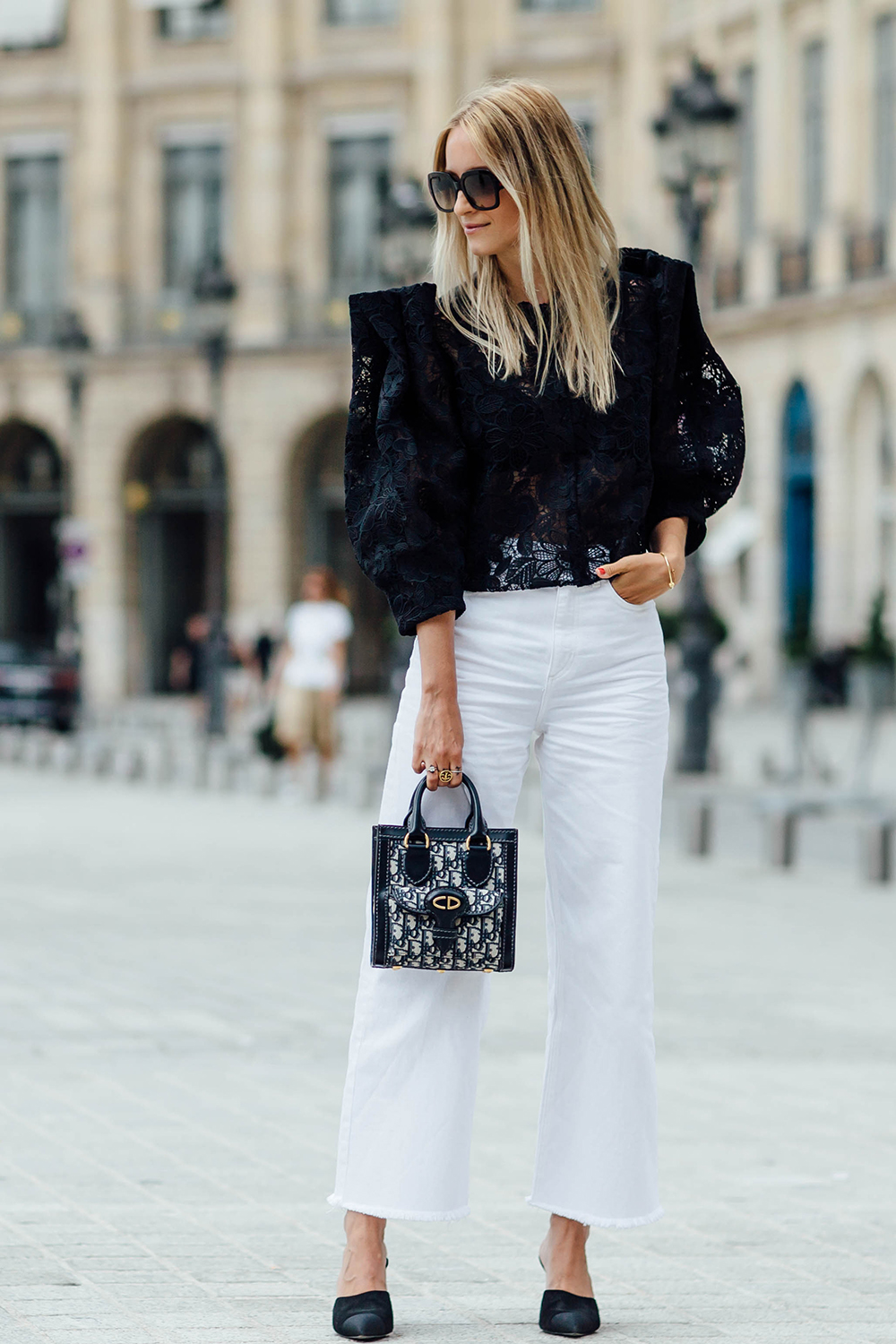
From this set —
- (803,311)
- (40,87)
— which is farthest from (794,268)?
(40,87)

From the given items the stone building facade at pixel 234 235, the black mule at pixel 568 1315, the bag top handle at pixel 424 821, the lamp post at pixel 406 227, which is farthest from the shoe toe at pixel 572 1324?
the stone building facade at pixel 234 235

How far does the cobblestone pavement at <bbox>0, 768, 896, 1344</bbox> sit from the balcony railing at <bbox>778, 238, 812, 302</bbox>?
25.3m

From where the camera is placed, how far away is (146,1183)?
17.0 ft

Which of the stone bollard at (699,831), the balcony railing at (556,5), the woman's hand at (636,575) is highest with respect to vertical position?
the balcony railing at (556,5)

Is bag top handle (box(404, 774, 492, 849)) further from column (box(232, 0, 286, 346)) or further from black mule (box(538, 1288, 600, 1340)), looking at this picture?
column (box(232, 0, 286, 346))

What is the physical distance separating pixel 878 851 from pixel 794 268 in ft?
82.6

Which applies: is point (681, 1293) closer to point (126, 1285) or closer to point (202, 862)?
point (126, 1285)

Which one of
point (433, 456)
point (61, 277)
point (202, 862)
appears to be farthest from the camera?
point (61, 277)

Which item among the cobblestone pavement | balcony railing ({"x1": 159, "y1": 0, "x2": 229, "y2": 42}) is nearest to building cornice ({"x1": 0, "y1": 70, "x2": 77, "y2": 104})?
balcony railing ({"x1": 159, "y1": 0, "x2": 229, "y2": 42})

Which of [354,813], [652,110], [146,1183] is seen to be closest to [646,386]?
[146,1183]

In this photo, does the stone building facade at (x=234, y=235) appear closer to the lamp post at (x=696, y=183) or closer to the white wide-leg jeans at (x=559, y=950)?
the lamp post at (x=696, y=183)

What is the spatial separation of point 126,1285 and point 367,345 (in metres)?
1.68

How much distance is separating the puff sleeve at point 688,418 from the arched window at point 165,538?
4032 cm

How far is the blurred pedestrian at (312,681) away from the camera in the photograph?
1911 cm
